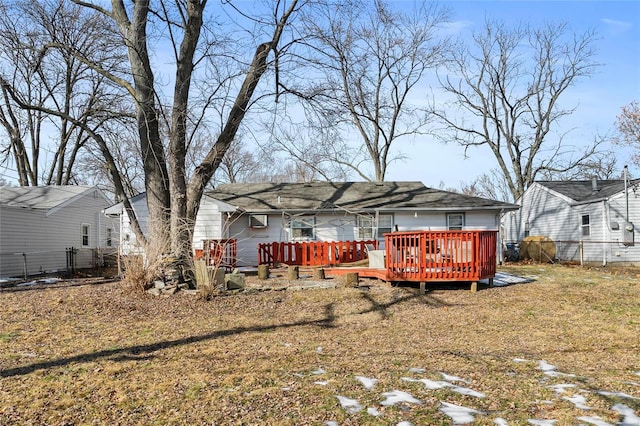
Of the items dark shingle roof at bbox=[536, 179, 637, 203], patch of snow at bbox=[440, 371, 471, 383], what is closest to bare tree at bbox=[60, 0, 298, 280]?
patch of snow at bbox=[440, 371, 471, 383]

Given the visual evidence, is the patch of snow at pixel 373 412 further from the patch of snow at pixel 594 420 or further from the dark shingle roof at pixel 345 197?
the dark shingle roof at pixel 345 197

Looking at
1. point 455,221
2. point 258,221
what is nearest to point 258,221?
point 258,221

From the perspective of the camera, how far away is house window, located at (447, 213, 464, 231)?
20.2 meters

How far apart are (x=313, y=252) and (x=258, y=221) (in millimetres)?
3447

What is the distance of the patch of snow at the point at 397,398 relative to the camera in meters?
4.72

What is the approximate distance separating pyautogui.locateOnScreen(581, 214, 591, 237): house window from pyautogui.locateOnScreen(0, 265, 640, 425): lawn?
11802mm

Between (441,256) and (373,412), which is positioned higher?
(441,256)

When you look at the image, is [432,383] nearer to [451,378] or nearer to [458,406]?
[451,378]

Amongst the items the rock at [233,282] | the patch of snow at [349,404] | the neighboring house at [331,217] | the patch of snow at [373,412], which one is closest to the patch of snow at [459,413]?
the patch of snow at [373,412]

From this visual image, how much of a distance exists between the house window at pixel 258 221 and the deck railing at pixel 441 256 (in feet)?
28.3

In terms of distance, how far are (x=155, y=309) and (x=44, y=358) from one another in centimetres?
329

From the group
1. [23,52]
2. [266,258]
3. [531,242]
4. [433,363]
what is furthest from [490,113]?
[433,363]

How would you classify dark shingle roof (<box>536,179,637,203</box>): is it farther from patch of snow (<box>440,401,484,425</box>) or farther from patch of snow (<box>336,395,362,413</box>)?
patch of snow (<box>336,395,362,413</box>)

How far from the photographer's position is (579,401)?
475cm
